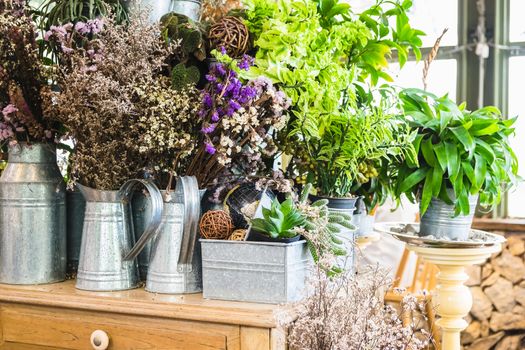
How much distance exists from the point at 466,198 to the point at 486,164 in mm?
112

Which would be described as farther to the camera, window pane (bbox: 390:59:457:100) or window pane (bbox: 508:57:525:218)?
window pane (bbox: 390:59:457:100)

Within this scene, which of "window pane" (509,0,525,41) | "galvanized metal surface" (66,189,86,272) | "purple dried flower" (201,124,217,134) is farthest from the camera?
"window pane" (509,0,525,41)

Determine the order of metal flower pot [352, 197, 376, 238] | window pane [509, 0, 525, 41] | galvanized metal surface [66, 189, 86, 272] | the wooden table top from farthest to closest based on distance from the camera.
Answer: window pane [509, 0, 525, 41] → metal flower pot [352, 197, 376, 238] → galvanized metal surface [66, 189, 86, 272] → the wooden table top

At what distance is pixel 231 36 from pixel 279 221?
1.58ft

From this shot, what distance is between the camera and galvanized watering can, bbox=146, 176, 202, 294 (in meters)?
1.45

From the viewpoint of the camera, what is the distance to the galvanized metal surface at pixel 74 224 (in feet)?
5.47

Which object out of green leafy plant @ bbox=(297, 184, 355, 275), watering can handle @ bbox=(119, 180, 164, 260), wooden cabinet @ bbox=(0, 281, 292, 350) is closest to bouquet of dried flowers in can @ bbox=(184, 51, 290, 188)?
watering can handle @ bbox=(119, 180, 164, 260)

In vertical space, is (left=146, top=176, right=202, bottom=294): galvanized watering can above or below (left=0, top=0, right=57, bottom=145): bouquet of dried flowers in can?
below

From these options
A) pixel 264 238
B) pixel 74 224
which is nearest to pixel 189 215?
pixel 264 238

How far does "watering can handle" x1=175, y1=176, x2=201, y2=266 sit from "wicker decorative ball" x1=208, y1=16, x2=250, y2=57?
0.33 meters

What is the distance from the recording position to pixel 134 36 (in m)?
1.42

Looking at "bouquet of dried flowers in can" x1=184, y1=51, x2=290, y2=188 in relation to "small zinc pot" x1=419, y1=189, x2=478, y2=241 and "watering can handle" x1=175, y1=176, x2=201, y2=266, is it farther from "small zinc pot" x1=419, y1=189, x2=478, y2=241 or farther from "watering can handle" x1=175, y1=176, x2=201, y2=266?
"small zinc pot" x1=419, y1=189, x2=478, y2=241

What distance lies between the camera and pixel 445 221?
6.06ft

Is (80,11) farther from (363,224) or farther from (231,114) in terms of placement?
(363,224)
